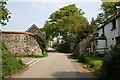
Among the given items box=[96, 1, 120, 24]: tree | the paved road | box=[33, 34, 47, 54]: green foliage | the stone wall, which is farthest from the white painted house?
box=[96, 1, 120, 24]: tree

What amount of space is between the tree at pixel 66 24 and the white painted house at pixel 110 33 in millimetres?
16527

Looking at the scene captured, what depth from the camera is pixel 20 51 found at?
133 feet

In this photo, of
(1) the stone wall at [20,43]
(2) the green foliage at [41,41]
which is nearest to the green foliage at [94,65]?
(1) the stone wall at [20,43]

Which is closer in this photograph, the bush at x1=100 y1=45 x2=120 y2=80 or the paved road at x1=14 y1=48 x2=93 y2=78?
the bush at x1=100 y1=45 x2=120 y2=80

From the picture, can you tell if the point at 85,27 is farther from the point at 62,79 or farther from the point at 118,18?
the point at 62,79

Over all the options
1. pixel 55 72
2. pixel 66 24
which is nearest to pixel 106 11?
pixel 66 24

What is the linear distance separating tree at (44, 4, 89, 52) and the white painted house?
1653 centimetres

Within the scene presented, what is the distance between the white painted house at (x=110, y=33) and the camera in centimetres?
3247

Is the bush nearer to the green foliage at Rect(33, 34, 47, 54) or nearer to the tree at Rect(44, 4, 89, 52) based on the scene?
the green foliage at Rect(33, 34, 47, 54)

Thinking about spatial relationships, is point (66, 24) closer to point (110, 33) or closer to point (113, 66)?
point (110, 33)

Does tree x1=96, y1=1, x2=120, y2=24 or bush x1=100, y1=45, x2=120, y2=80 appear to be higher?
tree x1=96, y1=1, x2=120, y2=24

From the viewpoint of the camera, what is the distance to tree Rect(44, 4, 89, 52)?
210 ft

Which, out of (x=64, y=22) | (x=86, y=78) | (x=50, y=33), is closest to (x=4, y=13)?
(x=86, y=78)

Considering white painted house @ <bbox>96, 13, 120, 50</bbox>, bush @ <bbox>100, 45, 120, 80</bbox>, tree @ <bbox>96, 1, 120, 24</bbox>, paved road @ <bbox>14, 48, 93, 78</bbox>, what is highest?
tree @ <bbox>96, 1, 120, 24</bbox>
